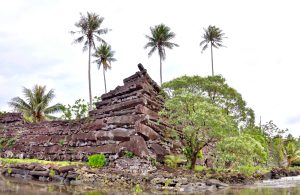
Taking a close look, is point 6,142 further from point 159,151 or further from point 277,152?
point 277,152

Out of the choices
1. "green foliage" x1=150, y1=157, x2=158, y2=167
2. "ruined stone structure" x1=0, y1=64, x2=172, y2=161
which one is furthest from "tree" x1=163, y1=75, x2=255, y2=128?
"green foliage" x1=150, y1=157, x2=158, y2=167

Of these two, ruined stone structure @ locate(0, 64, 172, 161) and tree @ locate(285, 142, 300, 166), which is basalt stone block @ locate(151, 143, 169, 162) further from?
tree @ locate(285, 142, 300, 166)

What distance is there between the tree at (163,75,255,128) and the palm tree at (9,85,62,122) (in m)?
15.9

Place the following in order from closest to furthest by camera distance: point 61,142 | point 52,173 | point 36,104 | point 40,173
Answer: point 52,173, point 40,173, point 61,142, point 36,104

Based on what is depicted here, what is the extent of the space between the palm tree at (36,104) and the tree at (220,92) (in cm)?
1590

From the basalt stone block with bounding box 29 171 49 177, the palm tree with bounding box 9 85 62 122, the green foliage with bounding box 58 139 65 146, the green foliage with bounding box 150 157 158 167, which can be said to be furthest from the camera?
the palm tree with bounding box 9 85 62 122

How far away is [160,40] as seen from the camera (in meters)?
54.0

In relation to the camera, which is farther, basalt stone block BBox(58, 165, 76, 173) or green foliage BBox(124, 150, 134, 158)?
green foliage BBox(124, 150, 134, 158)

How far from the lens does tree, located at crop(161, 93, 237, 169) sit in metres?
22.2

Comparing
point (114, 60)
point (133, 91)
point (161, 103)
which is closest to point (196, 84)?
point (161, 103)

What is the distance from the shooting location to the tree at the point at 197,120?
22188 millimetres

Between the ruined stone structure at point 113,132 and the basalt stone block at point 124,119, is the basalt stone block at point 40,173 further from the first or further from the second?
the basalt stone block at point 124,119

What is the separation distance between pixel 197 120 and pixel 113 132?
250 inches

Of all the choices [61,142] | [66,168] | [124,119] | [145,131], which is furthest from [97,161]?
[61,142]
